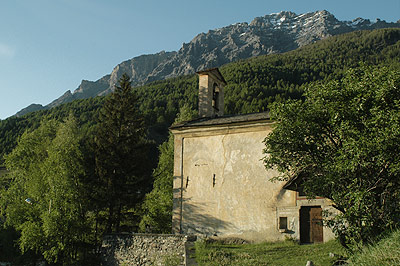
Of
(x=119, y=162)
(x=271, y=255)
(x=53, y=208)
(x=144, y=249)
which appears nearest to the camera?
(x=271, y=255)

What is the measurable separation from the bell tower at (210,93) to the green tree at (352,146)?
9128mm

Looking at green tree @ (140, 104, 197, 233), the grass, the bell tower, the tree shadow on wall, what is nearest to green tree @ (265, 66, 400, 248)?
the grass

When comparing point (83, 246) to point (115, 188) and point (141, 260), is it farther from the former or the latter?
point (141, 260)

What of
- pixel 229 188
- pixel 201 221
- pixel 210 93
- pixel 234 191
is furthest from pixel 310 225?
pixel 210 93

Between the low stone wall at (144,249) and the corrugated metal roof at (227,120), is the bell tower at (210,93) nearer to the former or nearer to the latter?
the corrugated metal roof at (227,120)

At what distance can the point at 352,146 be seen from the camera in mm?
9539

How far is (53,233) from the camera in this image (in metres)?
19.0

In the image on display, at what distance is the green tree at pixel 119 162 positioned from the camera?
21.2 meters

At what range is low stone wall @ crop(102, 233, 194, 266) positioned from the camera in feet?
48.5

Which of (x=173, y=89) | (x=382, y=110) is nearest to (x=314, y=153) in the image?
(x=382, y=110)

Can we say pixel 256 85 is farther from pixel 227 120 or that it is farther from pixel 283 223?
pixel 283 223

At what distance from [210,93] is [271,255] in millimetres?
10876

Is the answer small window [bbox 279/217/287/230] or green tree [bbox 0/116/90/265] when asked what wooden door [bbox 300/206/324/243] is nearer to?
small window [bbox 279/217/287/230]

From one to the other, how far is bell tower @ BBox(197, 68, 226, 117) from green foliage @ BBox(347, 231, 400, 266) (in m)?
13.0
